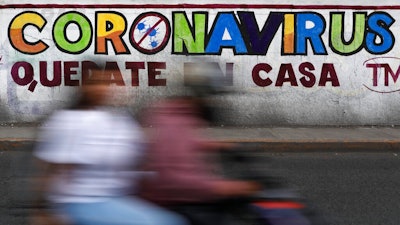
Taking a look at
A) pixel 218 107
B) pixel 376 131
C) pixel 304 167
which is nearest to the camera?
pixel 218 107

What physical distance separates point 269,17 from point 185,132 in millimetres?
9481

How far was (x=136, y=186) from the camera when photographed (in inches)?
129

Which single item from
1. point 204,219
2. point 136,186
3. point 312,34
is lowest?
point 204,219

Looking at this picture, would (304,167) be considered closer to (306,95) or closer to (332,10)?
(306,95)

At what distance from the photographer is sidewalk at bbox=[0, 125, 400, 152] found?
10633mm

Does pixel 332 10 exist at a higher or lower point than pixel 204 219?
higher

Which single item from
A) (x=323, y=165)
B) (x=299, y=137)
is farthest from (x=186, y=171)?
(x=299, y=137)

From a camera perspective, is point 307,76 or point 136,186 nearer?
point 136,186

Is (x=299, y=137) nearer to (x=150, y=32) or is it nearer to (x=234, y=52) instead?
(x=234, y=52)

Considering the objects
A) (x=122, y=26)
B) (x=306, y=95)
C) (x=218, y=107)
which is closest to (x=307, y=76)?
(x=306, y=95)

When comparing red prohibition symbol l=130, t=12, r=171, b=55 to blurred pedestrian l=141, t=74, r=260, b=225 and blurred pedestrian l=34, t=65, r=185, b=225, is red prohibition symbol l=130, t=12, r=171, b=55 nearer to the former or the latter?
blurred pedestrian l=141, t=74, r=260, b=225

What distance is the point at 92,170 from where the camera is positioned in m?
3.14

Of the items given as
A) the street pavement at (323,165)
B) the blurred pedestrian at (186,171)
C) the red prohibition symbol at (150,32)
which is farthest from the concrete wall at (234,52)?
the blurred pedestrian at (186,171)

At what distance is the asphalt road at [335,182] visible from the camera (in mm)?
6125
